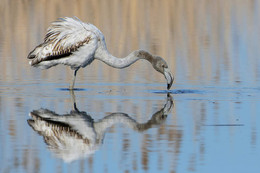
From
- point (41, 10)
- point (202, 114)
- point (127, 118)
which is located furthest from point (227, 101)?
point (41, 10)

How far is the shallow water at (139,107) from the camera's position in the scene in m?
7.38

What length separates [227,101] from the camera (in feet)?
36.9

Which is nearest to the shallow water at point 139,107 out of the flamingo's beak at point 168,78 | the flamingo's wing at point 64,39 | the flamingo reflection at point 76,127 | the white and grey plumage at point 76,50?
the flamingo reflection at point 76,127

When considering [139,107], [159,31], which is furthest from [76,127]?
[159,31]

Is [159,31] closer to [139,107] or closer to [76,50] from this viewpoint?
[76,50]

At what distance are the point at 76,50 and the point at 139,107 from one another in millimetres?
2124

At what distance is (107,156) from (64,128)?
135cm

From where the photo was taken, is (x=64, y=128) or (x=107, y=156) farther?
(x=64, y=128)

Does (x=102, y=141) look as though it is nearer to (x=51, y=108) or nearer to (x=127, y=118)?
(x=127, y=118)

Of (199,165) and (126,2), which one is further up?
(126,2)

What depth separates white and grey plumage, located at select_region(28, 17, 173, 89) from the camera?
480 inches

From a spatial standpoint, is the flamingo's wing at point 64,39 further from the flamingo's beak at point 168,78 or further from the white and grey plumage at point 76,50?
the flamingo's beak at point 168,78

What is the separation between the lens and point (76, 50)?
12.2 metres

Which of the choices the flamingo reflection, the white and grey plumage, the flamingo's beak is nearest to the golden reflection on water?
the white and grey plumage
